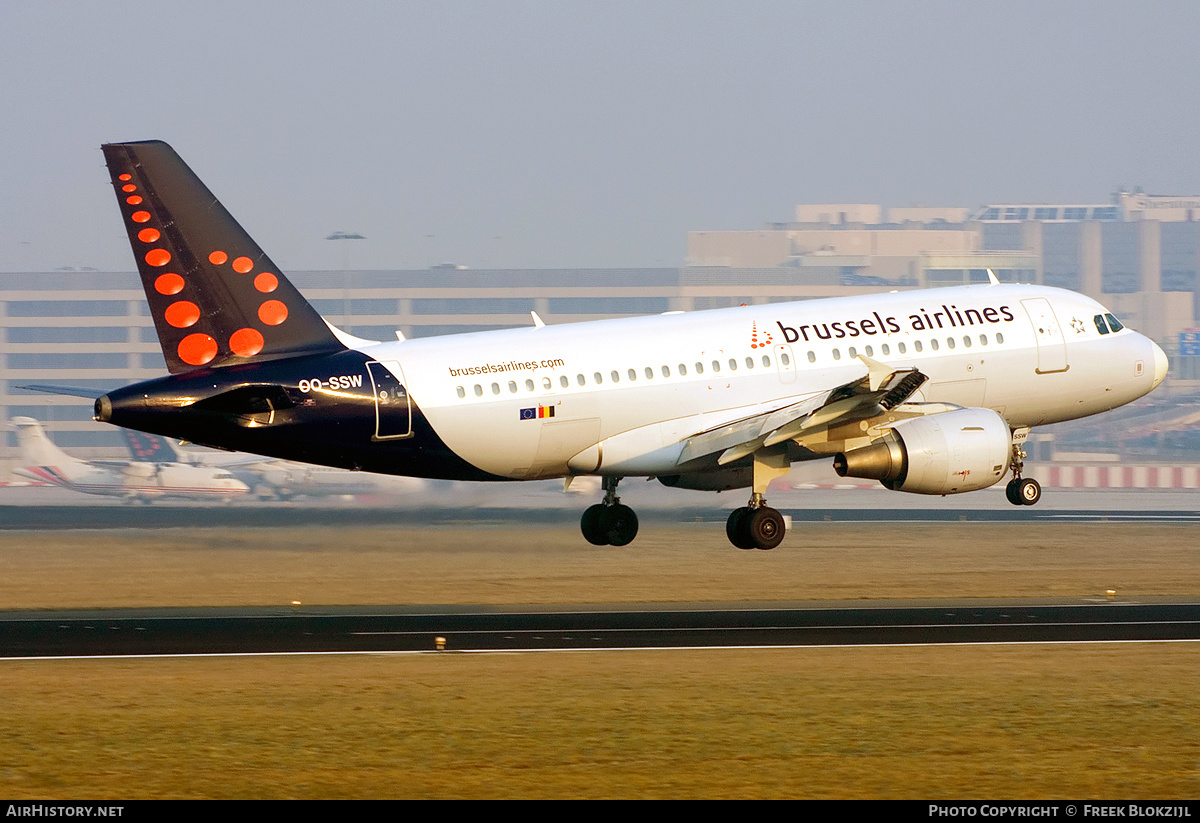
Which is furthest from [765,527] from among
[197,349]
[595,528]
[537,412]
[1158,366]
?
[197,349]

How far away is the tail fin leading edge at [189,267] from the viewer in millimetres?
33688

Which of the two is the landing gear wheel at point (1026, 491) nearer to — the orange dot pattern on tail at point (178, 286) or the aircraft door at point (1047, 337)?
the aircraft door at point (1047, 337)

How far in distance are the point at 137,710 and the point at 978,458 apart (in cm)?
2117

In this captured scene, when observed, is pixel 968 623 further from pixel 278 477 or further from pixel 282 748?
A: pixel 278 477

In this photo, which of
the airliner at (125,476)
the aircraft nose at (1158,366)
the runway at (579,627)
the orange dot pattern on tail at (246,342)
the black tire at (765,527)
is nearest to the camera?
the runway at (579,627)

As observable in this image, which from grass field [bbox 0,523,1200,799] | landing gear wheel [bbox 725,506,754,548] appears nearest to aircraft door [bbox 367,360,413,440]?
grass field [bbox 0,523,1200,799]

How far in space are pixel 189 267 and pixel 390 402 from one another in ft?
17.4

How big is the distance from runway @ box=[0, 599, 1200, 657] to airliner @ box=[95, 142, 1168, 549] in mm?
3884

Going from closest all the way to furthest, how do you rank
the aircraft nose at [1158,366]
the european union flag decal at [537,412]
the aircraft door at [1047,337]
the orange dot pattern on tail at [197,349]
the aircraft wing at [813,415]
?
the orange dot pattern on tail at [197,349] < the aircraft wing at [813,415] < the european union flag decal at [537,412] < the aircraft door at [1047,337] < the aircraft nose at [1158,366]

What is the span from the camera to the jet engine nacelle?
3631cm

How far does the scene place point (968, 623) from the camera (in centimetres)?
3170

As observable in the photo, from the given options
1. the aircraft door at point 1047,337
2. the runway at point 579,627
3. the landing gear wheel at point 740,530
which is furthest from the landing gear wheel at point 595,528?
the aircraft door at point 1047,337

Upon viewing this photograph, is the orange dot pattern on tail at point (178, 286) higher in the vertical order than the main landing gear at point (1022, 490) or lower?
higher

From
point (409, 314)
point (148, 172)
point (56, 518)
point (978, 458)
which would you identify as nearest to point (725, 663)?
point (978, 458)
